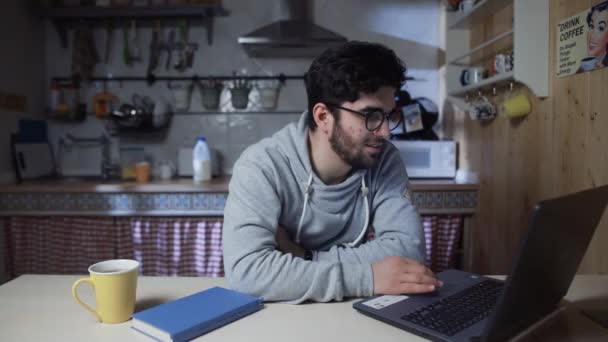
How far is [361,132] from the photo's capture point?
3.64 feet

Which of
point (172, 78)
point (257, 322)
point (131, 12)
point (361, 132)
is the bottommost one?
point (257, 322)

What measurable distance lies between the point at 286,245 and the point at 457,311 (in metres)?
0.51

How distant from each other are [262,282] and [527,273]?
0.47 m

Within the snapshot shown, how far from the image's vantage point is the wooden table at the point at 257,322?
0.70m

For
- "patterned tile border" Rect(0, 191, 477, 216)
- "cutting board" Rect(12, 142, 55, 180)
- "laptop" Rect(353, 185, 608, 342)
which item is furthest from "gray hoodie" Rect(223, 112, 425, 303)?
"cutting board" Rect(12, 142, 55, 180)

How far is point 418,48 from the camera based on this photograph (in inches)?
118

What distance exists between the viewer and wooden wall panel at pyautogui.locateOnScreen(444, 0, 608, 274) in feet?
4.42

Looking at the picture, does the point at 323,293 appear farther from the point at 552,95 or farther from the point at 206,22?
the point at 206,22

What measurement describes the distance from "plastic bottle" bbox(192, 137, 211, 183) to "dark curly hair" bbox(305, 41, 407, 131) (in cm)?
157

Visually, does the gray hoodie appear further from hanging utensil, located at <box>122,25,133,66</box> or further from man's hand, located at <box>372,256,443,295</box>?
hanging utensil, located at <box>122,25,133,66</box>

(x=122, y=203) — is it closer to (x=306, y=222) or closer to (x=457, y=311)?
(x=306, y=222)

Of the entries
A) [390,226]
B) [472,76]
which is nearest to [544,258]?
[390,226]

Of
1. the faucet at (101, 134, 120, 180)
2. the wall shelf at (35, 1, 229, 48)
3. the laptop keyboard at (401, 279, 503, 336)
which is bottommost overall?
the laptop keyboard at (401, 279, 503, 336)

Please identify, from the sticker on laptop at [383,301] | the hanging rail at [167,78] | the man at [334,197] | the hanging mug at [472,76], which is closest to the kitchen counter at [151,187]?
the hanging mug at [472,76]
